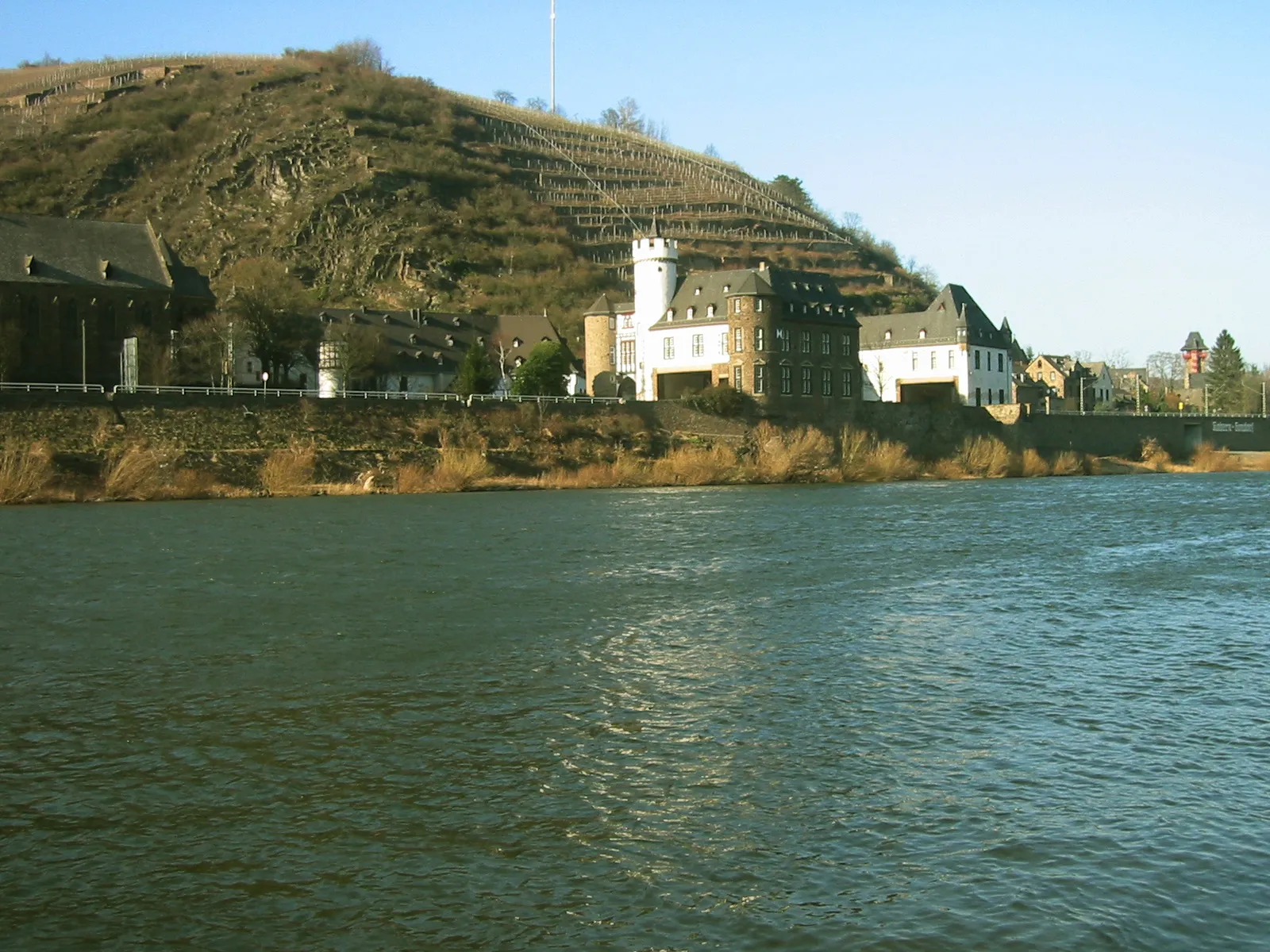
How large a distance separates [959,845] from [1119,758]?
9.49ft

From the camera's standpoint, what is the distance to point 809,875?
8.92 metres

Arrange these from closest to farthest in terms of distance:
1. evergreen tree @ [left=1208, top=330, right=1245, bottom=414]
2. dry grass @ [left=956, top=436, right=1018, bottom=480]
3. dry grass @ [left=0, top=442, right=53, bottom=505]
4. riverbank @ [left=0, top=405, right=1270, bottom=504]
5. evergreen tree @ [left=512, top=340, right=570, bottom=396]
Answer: dry grass @ [left=0, top=442, right=53, bottom=505] < riverbank @ [left=0, top=405, right=1270, bottom=504] < evergreen tree @ [left=512, top=340, right=570, bottom=396] < dry grass @ [left=956, top=436, right=1018, bottom=480] < evergreen tree @ [left=1208, top=330, right=1245, bottom=414]

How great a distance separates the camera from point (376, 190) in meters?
116

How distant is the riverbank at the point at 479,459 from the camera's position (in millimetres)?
47906

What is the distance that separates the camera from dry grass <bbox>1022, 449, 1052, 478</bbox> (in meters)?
69.9

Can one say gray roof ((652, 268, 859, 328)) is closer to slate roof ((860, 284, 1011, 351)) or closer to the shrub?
slate roof ((860, 284, 1011, 351))

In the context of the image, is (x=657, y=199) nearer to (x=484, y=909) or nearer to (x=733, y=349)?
(x=733, y=349)

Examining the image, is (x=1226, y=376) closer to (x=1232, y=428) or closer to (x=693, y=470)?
(x=1232, y=428)

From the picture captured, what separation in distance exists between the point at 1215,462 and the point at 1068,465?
11186 millimetres

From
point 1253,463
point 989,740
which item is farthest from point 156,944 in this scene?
point 1253,463

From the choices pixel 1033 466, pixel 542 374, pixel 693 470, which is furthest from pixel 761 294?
pixel 1033 466

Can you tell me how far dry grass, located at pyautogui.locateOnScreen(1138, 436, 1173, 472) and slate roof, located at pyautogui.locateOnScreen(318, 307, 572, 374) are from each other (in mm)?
36218

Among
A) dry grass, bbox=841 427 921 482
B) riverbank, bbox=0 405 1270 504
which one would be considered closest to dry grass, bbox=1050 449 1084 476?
riverbank, bbox=0 405 1270 504

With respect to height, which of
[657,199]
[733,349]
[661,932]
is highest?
[657,199]
